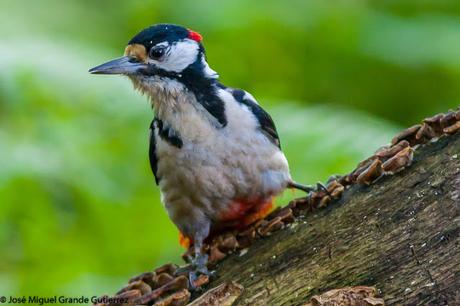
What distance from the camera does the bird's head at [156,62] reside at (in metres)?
3.82

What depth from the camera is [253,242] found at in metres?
3.38

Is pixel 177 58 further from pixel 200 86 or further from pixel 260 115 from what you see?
pixel 260 115

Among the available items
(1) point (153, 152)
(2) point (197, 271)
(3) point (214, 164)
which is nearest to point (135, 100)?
(1) point (153, 152)

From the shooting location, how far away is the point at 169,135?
149 inches

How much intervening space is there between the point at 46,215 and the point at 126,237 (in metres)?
0.50

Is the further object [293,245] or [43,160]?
[43,160]

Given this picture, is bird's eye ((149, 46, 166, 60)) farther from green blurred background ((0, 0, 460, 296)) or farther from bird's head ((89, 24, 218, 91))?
green blurred background ((0, 0, 460, 296))

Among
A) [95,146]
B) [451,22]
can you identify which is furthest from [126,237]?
[451,22]

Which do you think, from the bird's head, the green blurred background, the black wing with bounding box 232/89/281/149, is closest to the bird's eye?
the bird's head

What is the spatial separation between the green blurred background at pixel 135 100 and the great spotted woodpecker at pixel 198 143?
1.56ft

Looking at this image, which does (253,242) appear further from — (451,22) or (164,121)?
(451,22)

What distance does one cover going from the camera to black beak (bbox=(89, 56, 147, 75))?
12.4ft

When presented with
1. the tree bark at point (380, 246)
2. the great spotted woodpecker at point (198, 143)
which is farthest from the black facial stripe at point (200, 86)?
the tree bark at point (380, 246)

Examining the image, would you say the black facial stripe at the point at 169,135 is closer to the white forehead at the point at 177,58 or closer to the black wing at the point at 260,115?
the white forehead at the point at 177,58
